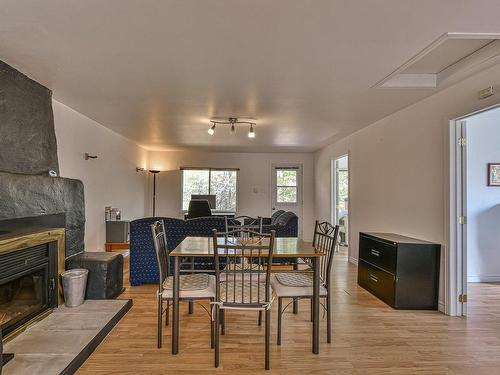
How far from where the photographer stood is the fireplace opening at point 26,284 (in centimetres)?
237

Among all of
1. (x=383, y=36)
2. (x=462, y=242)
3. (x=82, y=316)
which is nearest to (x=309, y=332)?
(x=462, y=242)

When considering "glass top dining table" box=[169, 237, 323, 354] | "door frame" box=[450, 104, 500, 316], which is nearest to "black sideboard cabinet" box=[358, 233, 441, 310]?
"door frame" box=[450, 104, 500, 316]

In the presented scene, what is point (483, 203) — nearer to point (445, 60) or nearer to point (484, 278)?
point (484, 278)

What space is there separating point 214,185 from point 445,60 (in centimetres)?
622

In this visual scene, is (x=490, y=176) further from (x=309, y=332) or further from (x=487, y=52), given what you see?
(x=309, y=332)

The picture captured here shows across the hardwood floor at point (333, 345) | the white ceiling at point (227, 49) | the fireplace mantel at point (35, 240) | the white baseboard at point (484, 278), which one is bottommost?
the hardwood floor at point (333, 345)

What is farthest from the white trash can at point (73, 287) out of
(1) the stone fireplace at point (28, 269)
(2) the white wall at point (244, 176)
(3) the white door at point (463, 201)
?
(2) the white wall at point (244, 176)

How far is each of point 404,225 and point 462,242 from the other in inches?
33.2

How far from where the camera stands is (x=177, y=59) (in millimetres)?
2557

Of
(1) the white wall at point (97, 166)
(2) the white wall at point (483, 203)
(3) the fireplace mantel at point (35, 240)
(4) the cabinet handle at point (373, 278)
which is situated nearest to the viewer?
(3) the fireplace mantel at point (35, 240)

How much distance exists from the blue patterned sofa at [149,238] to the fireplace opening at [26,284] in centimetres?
109

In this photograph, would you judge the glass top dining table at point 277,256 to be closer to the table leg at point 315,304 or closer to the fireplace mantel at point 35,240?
the table leg at point 315,304

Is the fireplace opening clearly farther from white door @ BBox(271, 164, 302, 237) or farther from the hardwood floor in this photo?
white door @ BBox(271, 164, 302, 237)

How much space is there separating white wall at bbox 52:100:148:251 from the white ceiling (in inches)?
14.0
